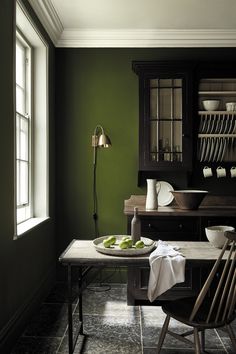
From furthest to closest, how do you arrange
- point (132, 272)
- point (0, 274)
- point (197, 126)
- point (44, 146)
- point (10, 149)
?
point (197, 126), point (44, 146), point (132, 272), point (10, 149), point (0, 274)

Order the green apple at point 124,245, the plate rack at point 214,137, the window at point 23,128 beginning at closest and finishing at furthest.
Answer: the green apple at point 124,245, the window at point 23,128, the plate rack at point 214,137

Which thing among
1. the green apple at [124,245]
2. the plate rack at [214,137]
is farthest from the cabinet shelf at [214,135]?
the green apple at [124,245]

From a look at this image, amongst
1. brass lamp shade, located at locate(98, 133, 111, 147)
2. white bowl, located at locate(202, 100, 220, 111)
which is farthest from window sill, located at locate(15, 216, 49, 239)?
white bowl, located at locate(202, 100, 220, 111)

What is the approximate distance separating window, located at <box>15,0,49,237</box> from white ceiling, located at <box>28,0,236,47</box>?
0.29 m

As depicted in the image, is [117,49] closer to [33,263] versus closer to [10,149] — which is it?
[10,149]

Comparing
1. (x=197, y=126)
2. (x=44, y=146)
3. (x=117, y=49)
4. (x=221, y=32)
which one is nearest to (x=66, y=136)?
(x=44, y=146)

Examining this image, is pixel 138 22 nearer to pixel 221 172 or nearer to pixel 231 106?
pixel 231 106

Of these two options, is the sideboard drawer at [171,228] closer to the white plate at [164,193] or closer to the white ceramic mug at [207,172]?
the white plate at [164,193]

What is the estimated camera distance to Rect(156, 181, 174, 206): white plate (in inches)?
160

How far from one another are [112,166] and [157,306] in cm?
161

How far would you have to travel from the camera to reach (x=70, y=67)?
416 centimetres

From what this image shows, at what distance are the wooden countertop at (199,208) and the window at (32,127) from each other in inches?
36.7

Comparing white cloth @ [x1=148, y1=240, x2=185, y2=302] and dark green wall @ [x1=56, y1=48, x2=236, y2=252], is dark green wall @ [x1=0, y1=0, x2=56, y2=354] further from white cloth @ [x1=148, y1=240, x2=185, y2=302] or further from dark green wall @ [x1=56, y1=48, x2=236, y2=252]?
dark green wall @ [x1=56, y1=48, x2=236, y2=252]

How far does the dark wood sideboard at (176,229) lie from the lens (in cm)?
345
